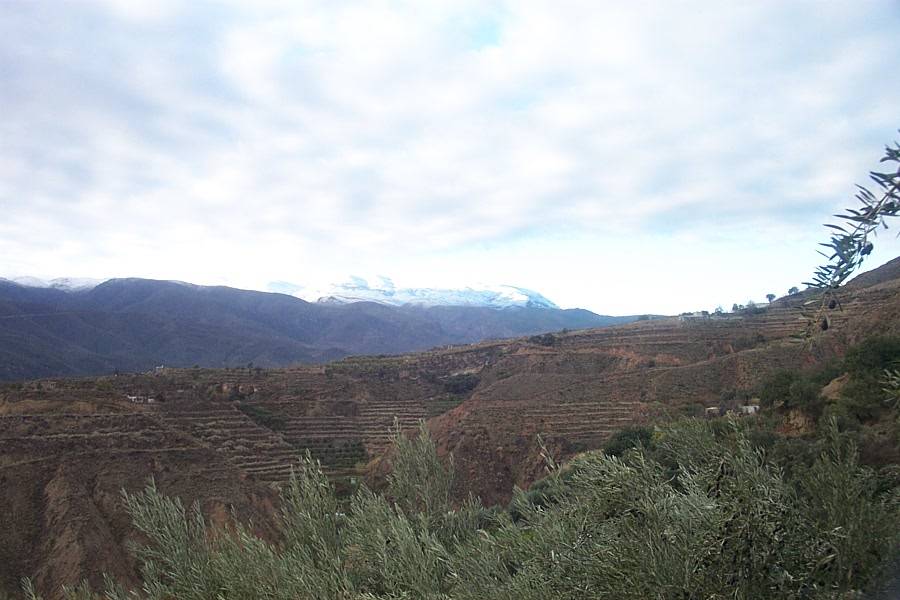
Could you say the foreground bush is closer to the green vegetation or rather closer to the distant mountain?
the green vegetation

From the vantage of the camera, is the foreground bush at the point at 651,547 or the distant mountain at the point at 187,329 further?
the distant mountain at the point at 187,329

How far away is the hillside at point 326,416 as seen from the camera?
23.4 meters

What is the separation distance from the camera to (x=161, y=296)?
16750cm

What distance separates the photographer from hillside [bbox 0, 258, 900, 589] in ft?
76.6

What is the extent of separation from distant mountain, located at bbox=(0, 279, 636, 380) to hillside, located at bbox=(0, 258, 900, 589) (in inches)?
1854

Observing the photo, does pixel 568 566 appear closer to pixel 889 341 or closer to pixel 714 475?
pixel 714 475

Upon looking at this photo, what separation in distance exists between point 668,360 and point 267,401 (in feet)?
111

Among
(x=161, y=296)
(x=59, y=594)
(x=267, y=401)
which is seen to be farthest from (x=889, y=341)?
(x=161, y=296)

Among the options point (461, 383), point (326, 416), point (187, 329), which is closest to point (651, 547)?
point (326, 416)

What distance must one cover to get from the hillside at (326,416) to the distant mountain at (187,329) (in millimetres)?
47098

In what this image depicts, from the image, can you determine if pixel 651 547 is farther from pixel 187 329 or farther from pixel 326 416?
pixel 187 329

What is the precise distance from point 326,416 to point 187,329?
91613 millimetres

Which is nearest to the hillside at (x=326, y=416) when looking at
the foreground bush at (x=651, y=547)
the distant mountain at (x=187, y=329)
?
the foreground bush at (x=651, y=547)

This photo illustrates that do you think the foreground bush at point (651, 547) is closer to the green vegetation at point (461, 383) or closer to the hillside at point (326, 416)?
the hillside at point (326, 416)
